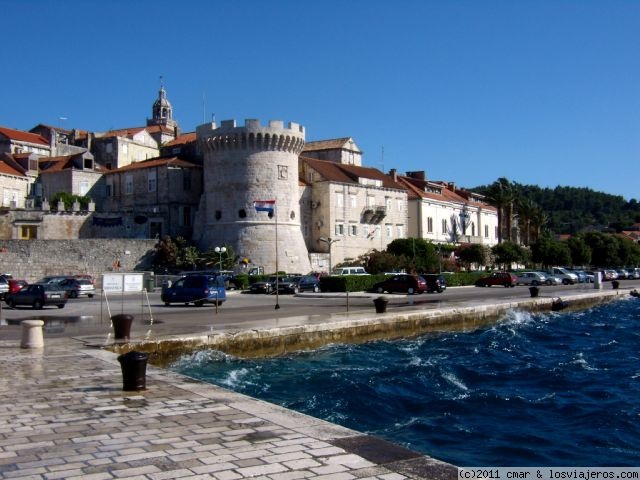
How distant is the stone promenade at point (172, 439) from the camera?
6.91 meters

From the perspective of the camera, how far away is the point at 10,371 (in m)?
13.2

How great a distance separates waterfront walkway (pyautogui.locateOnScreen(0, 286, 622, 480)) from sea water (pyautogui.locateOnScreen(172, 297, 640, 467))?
3471mm

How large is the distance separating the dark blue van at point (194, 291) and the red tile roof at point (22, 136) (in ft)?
177

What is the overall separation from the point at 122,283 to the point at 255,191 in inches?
1512

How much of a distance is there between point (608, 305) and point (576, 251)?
49.3 metres

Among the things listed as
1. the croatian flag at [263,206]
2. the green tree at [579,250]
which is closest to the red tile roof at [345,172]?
the croatian flag at [263,206]

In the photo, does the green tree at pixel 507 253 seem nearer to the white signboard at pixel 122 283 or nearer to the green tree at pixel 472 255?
the green tree at pixel 472 255

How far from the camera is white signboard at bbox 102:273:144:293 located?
23.4 meters

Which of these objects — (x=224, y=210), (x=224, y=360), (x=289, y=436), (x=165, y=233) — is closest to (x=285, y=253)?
(x=224, y=210)

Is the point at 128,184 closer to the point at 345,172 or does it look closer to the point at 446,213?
the point at 345,172

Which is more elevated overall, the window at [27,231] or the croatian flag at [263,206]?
the croatian flag at [263,206]

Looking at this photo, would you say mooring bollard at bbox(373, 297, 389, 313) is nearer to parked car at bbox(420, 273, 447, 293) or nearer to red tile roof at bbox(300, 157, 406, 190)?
parked car at bbox(420, 273, 447, 293)

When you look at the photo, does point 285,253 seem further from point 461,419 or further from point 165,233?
point 461,419

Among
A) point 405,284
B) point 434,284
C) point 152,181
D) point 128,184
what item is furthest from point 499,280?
point 128,184
